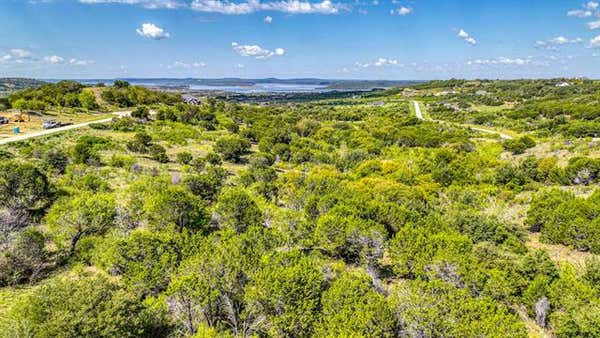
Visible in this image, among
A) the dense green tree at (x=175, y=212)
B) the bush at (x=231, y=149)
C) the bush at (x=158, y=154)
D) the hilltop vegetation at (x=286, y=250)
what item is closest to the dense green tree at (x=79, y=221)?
the hilltop vegetation at (x=286, y=250)

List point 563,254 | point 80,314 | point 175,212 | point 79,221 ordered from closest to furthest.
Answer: point 80,314 < point 79,221 < point 175,212 < point 563,254

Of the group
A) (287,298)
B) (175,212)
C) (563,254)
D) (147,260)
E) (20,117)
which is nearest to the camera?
(287,298)

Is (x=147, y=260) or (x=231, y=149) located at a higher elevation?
(x=147, y=260)

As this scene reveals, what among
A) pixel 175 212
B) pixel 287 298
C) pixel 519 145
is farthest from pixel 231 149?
pixel 519 145

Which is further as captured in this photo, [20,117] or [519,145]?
[519,145]

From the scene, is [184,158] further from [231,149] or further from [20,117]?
[20,117]

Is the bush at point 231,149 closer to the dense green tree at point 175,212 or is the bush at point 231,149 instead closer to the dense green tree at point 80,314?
the dense green tree at point 175,212

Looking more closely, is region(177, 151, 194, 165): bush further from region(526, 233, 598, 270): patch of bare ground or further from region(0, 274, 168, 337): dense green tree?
region(526, 233, 598, 270): patch of bare ground

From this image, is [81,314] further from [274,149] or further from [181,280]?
[274,149]

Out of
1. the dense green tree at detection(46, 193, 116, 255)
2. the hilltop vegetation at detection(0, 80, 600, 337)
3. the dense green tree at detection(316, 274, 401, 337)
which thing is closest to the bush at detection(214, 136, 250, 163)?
the hilltop vegetation at detection(0, 80, 600, 337)
